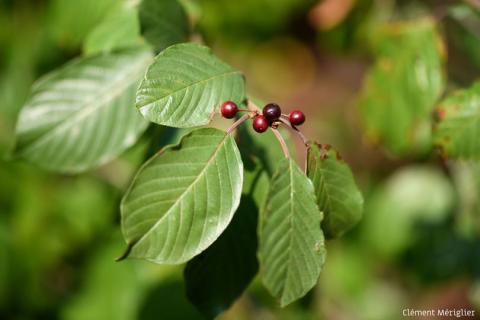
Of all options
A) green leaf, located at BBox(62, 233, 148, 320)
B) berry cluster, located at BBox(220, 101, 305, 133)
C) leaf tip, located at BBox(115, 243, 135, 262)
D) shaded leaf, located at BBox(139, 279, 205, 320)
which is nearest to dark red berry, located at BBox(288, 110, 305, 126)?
berry cluster, located at BBox(220, 101, 305, 133)

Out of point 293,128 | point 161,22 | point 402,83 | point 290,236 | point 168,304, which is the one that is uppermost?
point 161,22

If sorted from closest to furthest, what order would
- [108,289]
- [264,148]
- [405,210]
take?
[264,148]
[108,289]
[405,210]

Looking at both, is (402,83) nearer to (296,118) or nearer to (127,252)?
(296,118)

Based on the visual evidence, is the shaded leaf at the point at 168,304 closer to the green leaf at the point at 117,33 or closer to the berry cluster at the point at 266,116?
the green leaf at the point at 117,33

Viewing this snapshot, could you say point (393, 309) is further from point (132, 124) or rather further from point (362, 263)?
point (132, 124)

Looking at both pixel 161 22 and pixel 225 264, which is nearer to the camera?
pixel 225 264

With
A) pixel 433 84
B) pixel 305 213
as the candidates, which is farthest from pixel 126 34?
pixel 433 84

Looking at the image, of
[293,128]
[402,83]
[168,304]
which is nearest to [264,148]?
[293,128]
